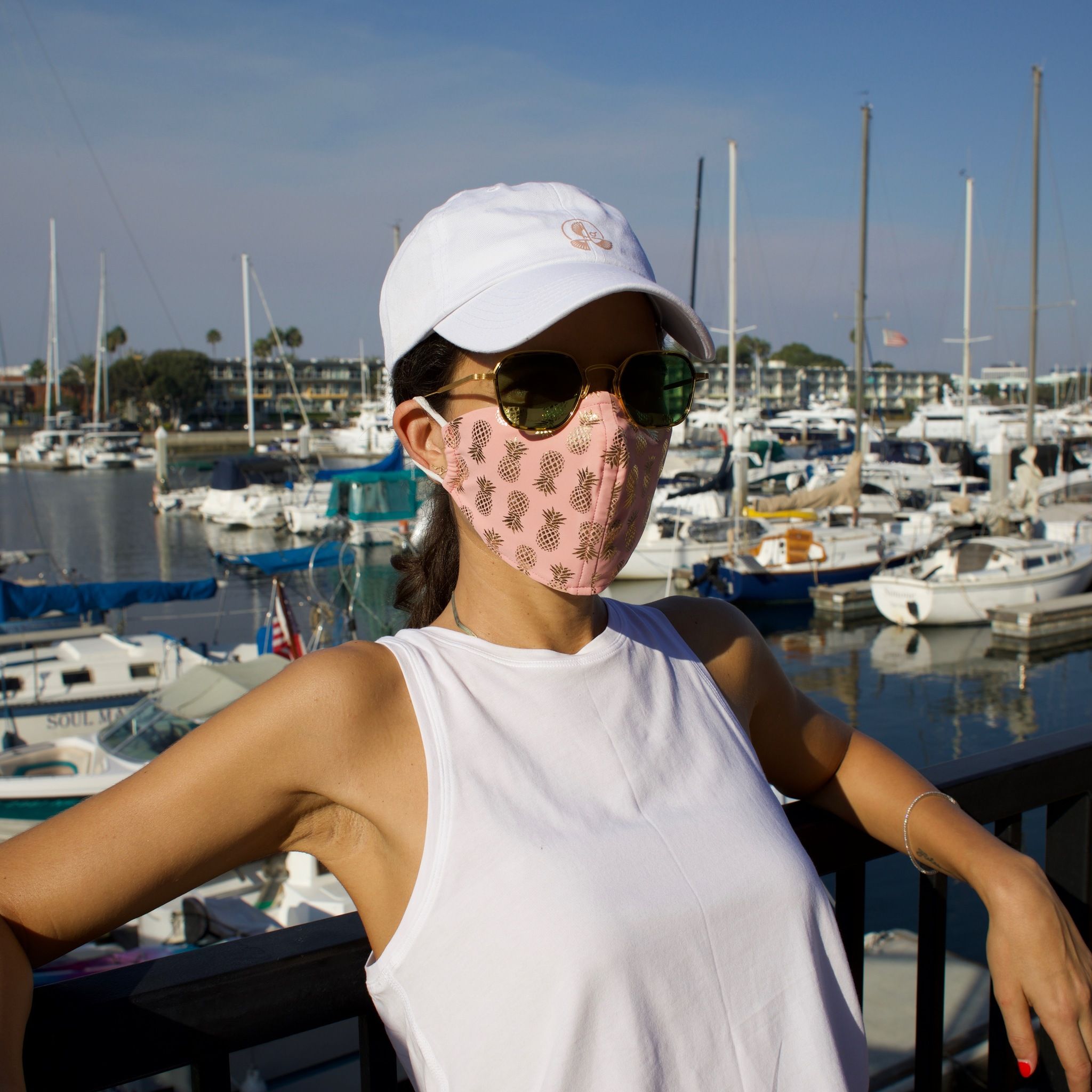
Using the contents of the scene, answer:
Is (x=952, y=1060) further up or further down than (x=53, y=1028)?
further down

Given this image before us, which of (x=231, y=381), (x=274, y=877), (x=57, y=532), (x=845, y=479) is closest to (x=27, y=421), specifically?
(x=231, y=381)

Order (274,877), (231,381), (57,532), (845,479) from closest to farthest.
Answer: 1. (274,877)
2. (845,479)
3. (57,532)
4. (231,381)

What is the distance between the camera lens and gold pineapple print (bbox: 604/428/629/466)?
156 cm

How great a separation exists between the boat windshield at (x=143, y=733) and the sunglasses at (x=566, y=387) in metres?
10.3

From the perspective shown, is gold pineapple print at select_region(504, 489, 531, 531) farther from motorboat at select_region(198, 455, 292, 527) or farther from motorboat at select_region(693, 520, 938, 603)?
motorboat at select_region(198, 455, 292, 527)

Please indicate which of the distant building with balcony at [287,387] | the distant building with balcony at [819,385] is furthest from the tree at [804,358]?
the distant building with balcony at [287,387]

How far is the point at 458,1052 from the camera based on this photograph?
126cm

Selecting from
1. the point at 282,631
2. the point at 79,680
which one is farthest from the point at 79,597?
the point at 282,631

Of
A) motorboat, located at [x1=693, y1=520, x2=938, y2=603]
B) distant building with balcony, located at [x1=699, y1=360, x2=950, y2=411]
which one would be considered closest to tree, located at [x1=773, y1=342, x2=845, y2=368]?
distant building with balcony, located at [x1=699, y1=360, x2=950, y2=411]

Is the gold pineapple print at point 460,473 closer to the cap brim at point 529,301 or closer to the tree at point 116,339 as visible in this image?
the cap brim at point 529,301

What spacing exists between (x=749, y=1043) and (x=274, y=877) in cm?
921

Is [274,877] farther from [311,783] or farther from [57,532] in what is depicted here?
[57,532]

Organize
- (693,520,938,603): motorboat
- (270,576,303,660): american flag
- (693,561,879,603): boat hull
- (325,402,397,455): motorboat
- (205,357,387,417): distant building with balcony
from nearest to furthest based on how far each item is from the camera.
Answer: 1. (270,576,303,660): american flag
2. (693,561,879,603): boat hull
3. (693,520,938,603): motorboat
4. (325,402,397,455): motorboat
5. (205,357,387,417): distant building with balcony

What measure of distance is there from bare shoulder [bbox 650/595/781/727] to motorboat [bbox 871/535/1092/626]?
2182 cm
